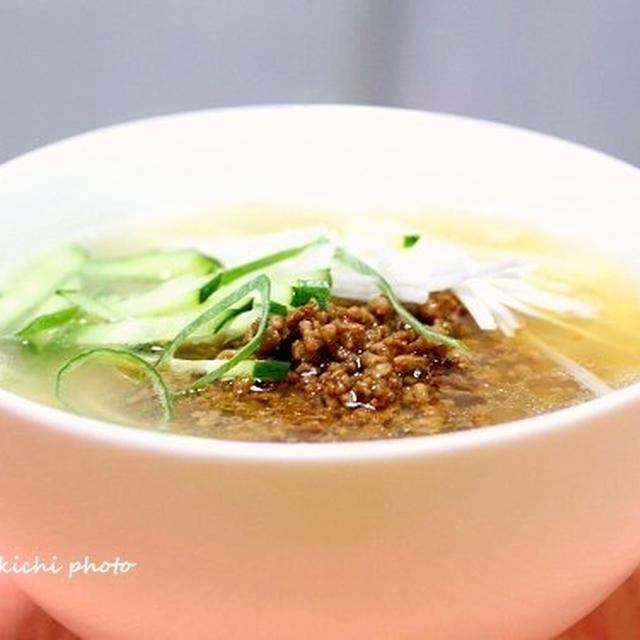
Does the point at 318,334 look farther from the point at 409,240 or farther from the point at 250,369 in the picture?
the point at 409,240

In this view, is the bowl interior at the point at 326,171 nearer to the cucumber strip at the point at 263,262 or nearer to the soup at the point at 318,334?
the soup at the point at 318,334

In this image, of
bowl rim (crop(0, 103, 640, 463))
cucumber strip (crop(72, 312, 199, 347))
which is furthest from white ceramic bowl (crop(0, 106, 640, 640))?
cucumber strip (crop(72, 312, 199, 347))

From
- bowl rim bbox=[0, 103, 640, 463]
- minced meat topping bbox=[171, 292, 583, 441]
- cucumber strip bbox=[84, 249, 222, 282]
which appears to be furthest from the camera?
cucumber strip bbox=[84, 249, 222, 282]

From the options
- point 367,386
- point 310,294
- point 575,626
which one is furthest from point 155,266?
point 575,626

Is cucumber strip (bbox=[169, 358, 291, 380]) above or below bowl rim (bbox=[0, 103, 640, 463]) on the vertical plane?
below

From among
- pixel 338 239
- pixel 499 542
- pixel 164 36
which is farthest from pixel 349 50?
pixel 499 542

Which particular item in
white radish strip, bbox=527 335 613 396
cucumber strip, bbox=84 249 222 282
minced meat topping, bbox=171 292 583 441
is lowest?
white radish strip, bbox=527 335 613 396

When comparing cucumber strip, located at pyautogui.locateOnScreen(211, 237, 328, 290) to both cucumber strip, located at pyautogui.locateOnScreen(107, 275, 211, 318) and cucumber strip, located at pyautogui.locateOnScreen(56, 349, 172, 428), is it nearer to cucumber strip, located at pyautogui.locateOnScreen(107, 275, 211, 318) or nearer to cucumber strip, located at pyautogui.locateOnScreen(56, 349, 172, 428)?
cucumber strip, located at pyautogui.locateOnScreen(107, 275, 211, 318)

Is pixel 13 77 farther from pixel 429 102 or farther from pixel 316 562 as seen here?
pixel 316 562
